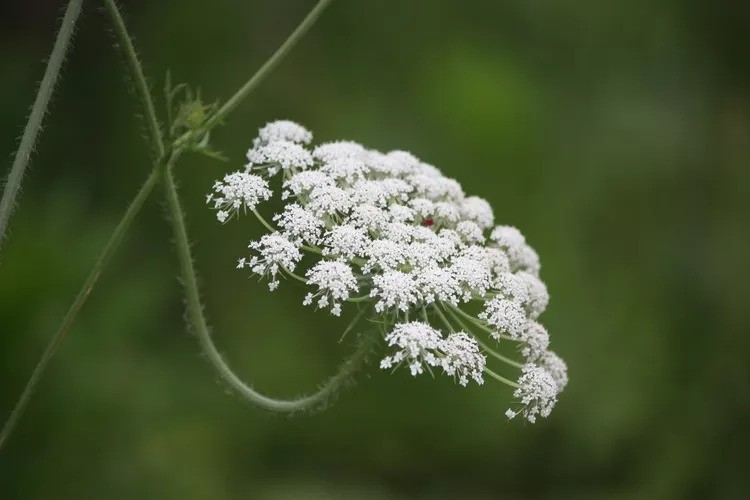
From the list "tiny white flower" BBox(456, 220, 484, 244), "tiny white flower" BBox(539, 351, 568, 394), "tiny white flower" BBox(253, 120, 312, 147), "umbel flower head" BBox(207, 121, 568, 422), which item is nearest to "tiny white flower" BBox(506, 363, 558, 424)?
"umbel flower head" BBox(207, 121, 568, 422)

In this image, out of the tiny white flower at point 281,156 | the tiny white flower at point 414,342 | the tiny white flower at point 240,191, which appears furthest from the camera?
the tiny white flower at point 281,156

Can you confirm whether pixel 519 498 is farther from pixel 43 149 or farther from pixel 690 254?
pixel 43 149

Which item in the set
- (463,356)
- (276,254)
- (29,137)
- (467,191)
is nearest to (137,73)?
(29,137)

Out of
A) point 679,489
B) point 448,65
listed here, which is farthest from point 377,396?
point 448,65

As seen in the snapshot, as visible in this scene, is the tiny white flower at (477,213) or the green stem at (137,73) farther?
the tiny white flower at (477,213)

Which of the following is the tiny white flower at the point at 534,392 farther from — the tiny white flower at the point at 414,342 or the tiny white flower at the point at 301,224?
the tiny white flower at the point at 301,224

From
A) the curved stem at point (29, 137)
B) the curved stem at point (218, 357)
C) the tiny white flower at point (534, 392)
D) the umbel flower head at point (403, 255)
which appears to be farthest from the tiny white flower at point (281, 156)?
the tiny white flower at point (534, 392)

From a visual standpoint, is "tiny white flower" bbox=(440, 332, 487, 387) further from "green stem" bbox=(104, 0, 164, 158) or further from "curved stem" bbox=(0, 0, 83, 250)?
"curved stem" bbox=(0, 0, 83, 250)
